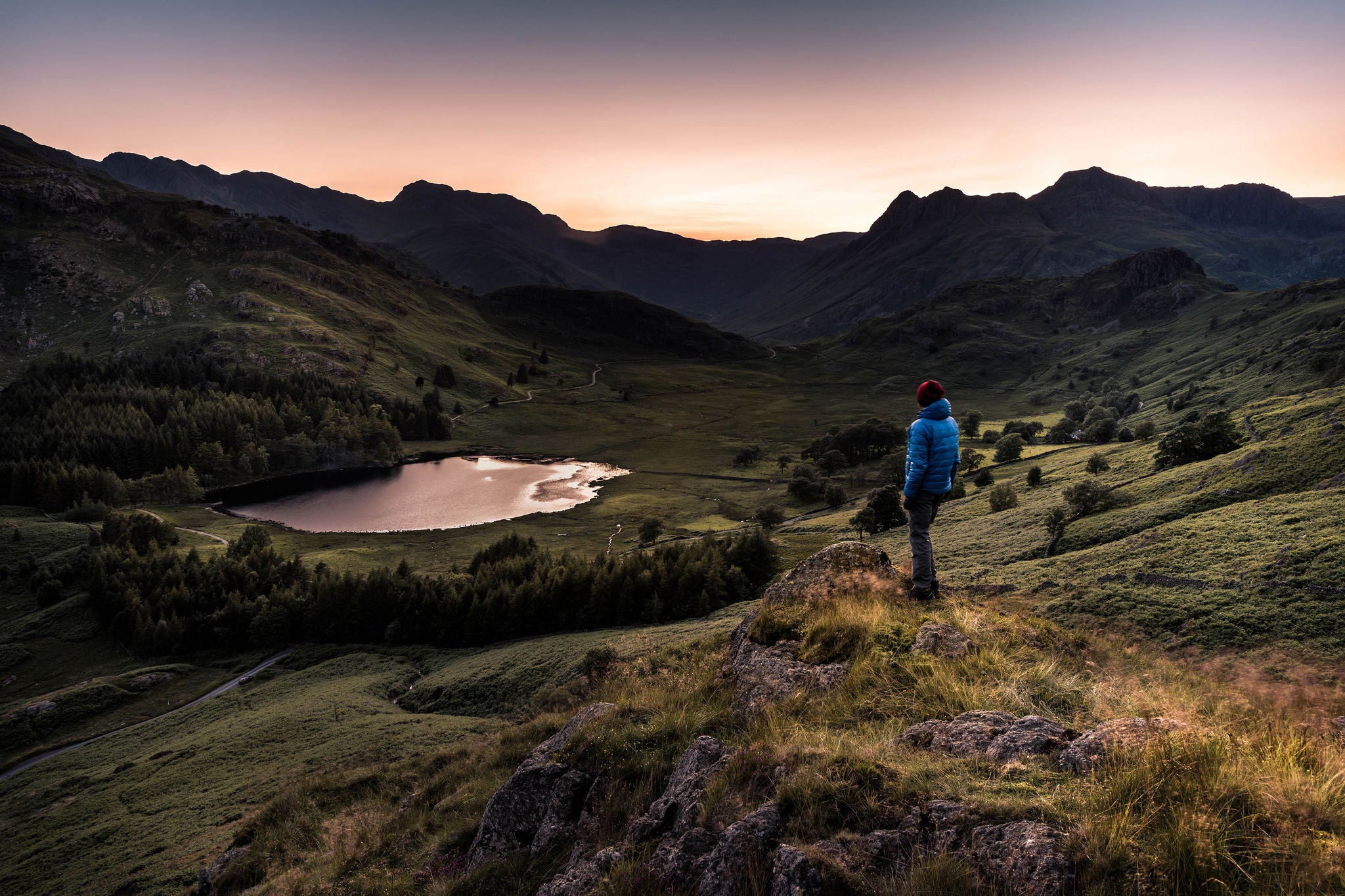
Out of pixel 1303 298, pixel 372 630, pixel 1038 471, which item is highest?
pixel 1303 298

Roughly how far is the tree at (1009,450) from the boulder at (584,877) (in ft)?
336

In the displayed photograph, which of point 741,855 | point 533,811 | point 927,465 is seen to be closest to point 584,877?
point 741,855

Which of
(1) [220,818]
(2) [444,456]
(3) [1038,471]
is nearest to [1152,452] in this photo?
(3) [1038,471]

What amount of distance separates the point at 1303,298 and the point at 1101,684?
276254 millimetres

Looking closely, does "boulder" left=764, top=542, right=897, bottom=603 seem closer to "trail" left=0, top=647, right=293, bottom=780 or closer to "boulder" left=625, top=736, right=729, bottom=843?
"boulder" left=625, top=736, right=729, bottom=843

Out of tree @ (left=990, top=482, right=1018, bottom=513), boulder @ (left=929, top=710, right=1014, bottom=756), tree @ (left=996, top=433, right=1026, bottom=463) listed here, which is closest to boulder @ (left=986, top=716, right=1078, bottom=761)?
boulder @ (left=929, top=710, right=1014, bottom=756)

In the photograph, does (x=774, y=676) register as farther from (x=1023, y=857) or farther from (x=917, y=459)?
(x=1023, y=857)

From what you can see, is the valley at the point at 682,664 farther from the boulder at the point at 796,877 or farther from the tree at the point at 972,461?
the tree at the point at 972,461

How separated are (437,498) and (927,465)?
136732 millimetres

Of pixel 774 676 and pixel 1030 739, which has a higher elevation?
pixel 1030 739

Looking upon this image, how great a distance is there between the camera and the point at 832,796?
8484 millimetres

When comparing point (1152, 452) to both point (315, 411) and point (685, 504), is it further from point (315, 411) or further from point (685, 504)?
point (315, 411)

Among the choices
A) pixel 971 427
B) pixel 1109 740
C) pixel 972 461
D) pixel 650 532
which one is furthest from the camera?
pixel 971 427

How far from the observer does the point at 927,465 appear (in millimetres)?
15938
